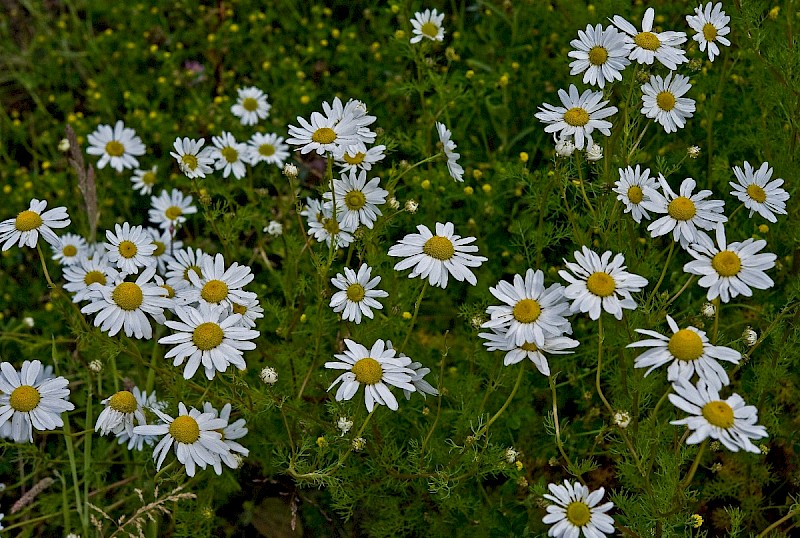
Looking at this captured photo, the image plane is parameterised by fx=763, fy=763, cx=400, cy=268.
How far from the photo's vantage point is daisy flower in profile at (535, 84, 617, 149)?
259 centimetres

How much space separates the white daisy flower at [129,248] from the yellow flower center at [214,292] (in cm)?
44

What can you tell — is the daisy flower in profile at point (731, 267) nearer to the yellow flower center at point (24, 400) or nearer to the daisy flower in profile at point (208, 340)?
the daisy flower in profile at point (208, 340)

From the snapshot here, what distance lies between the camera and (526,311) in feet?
7.27

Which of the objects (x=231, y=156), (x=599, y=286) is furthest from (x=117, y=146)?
(x=599, y=286)

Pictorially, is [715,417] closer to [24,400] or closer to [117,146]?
[24,400]

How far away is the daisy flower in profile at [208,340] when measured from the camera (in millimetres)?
2314

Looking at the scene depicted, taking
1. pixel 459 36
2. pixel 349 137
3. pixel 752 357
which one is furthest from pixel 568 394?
pixel 459 36

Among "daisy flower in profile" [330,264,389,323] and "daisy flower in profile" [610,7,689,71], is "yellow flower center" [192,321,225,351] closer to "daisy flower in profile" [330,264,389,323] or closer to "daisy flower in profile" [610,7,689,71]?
"daisy flower in profile" [330,264,389,323]

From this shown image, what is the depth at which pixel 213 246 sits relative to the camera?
13.5 feet

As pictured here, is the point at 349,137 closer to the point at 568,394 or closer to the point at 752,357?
the point at 568,394

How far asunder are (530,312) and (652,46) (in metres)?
1.10

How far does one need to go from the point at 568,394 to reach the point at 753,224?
1.10 meters

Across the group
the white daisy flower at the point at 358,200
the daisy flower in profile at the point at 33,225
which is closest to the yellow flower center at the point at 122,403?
the daisy flower in profile at the point at 33,225

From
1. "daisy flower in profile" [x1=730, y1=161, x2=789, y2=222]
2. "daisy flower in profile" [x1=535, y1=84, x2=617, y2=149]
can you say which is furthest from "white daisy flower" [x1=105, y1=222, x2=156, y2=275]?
"daisy flower in profile" [x1=730, y1=161, x2=789, y2=222]
